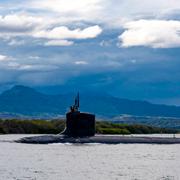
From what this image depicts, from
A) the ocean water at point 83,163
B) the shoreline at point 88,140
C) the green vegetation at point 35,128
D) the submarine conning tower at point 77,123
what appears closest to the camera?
the ocean water at point 83,163

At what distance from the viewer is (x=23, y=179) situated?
4534cm

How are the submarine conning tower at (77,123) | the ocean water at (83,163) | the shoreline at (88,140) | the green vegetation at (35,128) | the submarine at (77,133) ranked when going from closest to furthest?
the ocean water at (83,163)
the shoreline at (88,140)
the submarine at (77,133)
the submarine conning tower at (77,123)
the green vegetation at (35,128)

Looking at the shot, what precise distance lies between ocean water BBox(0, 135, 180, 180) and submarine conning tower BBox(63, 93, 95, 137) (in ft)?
5.28

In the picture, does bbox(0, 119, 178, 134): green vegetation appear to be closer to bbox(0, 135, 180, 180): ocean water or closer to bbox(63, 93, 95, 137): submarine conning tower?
bbox(0, 135, 180, 180): ocean water

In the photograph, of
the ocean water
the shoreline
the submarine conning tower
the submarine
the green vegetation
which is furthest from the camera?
the green vegetation

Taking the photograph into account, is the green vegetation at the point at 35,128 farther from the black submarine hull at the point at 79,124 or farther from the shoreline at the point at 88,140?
the black submarine hull at the point at 79,124

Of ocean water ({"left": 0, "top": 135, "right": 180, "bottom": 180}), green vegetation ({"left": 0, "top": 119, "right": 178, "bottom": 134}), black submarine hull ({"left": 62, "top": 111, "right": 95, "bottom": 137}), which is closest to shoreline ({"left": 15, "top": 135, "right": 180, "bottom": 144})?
ocean water ({"left": 0, "top": 135, "right": 180, "bottom": 180})

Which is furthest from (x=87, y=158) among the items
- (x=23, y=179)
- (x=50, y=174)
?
(x=23, y=179)

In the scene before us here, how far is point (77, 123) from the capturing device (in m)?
77.0

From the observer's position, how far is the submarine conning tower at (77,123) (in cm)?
7700

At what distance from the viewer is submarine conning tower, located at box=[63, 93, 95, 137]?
7700cm

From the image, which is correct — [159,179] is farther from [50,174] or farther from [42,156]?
[42,156]

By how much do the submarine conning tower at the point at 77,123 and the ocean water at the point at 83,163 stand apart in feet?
5.28

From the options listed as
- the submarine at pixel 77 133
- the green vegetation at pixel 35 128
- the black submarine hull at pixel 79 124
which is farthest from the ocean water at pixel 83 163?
the green vegetation at pixel 35 128
